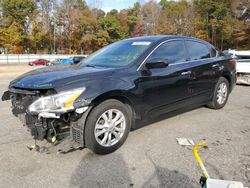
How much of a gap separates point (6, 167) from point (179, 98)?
9.20 ft

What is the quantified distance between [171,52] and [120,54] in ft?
2.89

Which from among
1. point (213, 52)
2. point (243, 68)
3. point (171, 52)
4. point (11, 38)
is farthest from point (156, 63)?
point (11, 38)

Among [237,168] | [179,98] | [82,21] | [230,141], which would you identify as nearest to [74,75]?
[179,98]

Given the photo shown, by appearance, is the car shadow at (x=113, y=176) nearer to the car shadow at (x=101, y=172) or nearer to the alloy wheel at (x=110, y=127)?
the car shadow at (x=101, y=172)

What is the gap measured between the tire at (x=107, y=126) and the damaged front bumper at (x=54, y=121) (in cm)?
11

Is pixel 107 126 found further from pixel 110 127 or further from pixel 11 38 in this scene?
pixel 11 38

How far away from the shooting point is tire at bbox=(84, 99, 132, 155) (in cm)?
307

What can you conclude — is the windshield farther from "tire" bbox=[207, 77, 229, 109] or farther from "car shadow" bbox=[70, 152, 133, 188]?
"tire" bbox=[207, 77, 229, 109]

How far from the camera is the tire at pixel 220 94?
5145mm

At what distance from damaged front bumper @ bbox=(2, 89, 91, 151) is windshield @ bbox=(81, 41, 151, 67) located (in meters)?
1.05

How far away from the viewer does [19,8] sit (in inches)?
2135

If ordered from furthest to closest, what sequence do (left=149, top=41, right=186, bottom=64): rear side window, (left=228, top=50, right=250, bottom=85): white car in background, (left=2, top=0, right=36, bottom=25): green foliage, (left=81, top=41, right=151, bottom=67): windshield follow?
(left=2, top=0, right=36, bottom=25): green foliage
(left=228, top=50, right=250, bottom=85): white car in background
(left=149, top=41, right=186, bottom=64): rear side window
(left=81, top=41, right=151, bottom=67): windshield

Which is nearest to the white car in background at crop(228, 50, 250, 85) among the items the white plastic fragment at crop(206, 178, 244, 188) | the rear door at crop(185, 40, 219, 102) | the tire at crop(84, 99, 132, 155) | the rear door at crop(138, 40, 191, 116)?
the rear door at crop(185, 40, 219, 102)

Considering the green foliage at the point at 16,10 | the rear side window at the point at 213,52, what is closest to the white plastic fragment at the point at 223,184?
the rear side window at the point at 213,52
